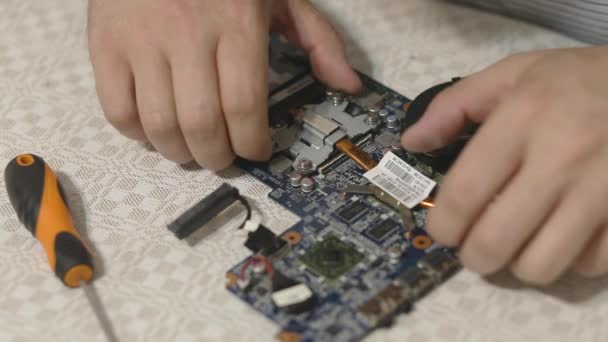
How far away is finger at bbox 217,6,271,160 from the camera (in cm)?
79

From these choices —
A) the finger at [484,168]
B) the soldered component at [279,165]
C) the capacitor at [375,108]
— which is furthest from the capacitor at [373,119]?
the finger at [484,168]

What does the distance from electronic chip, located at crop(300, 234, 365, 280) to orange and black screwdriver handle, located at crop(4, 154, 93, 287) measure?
22 centimetres

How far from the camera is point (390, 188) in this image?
0.81 metres

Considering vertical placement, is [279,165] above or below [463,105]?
below

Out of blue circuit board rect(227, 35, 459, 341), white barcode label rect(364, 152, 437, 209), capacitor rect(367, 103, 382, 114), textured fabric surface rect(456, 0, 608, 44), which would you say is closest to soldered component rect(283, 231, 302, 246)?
blue circuit board rect(227, 35, 459, 341)

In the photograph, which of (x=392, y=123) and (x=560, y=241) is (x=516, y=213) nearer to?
(x=560, y=241)

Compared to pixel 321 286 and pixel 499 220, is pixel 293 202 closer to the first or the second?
pixel 321 286

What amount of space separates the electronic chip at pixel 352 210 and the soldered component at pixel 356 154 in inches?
2.0

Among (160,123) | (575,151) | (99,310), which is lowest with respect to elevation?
(99,310)

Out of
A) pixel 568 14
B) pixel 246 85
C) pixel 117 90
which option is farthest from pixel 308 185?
pixel 568 14

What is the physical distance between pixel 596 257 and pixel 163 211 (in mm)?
445

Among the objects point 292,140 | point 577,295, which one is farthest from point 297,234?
point 577,295

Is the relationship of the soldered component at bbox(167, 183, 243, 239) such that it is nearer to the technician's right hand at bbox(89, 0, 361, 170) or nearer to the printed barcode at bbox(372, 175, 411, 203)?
the technician's right hand at bbox(89, 0, 361, 170)

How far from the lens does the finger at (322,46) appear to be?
0.93 metres
